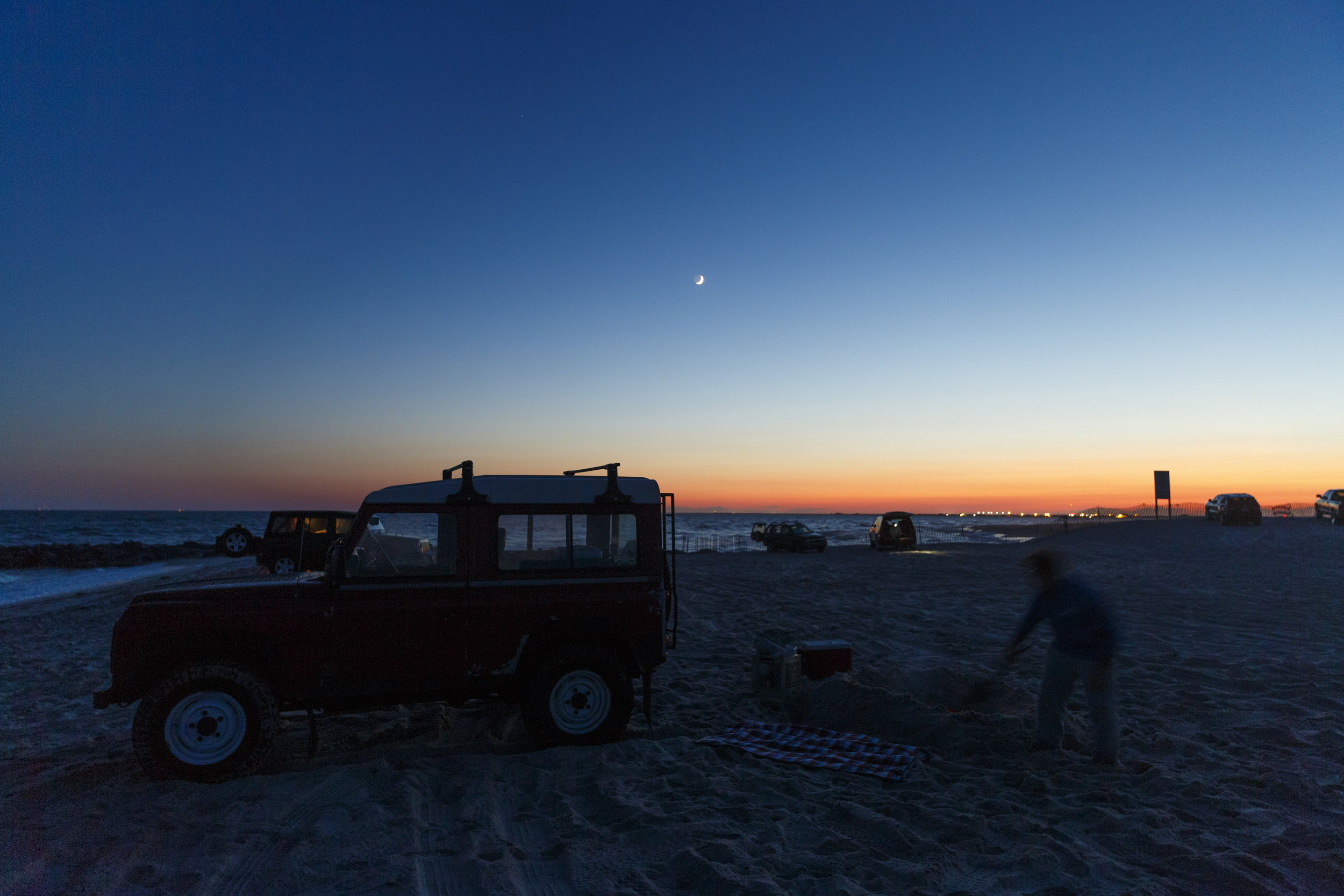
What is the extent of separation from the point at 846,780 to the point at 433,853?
302 centimetres

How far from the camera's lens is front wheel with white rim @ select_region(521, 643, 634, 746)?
625 centimetres

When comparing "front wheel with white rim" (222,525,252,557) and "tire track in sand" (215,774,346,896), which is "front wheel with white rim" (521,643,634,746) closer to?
"tire track in sand" (215,774,346,896)

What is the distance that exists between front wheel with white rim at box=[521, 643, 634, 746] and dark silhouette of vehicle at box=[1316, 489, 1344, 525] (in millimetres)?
49018

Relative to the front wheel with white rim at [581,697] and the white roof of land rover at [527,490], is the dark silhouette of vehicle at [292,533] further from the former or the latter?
the front wheel with white rim at [581,697]

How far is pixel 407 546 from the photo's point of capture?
6.14 meters

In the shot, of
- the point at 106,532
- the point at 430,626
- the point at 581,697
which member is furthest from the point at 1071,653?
the point at 106,532

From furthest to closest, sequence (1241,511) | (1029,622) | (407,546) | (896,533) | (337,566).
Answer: (1241,511) → (896,533) → (407,546) → (1029,622) → (337,566)

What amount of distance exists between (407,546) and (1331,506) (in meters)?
53.3

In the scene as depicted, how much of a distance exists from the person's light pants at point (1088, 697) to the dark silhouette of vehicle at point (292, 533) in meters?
18.4

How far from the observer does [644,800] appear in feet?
16.9

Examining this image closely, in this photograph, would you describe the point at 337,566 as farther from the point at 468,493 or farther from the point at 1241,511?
the point at 1241,511

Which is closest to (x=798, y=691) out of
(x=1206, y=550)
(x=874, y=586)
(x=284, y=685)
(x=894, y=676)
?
(x=894, y=676)

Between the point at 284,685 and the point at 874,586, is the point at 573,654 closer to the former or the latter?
the point at 284,685

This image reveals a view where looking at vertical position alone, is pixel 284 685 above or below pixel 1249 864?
above
